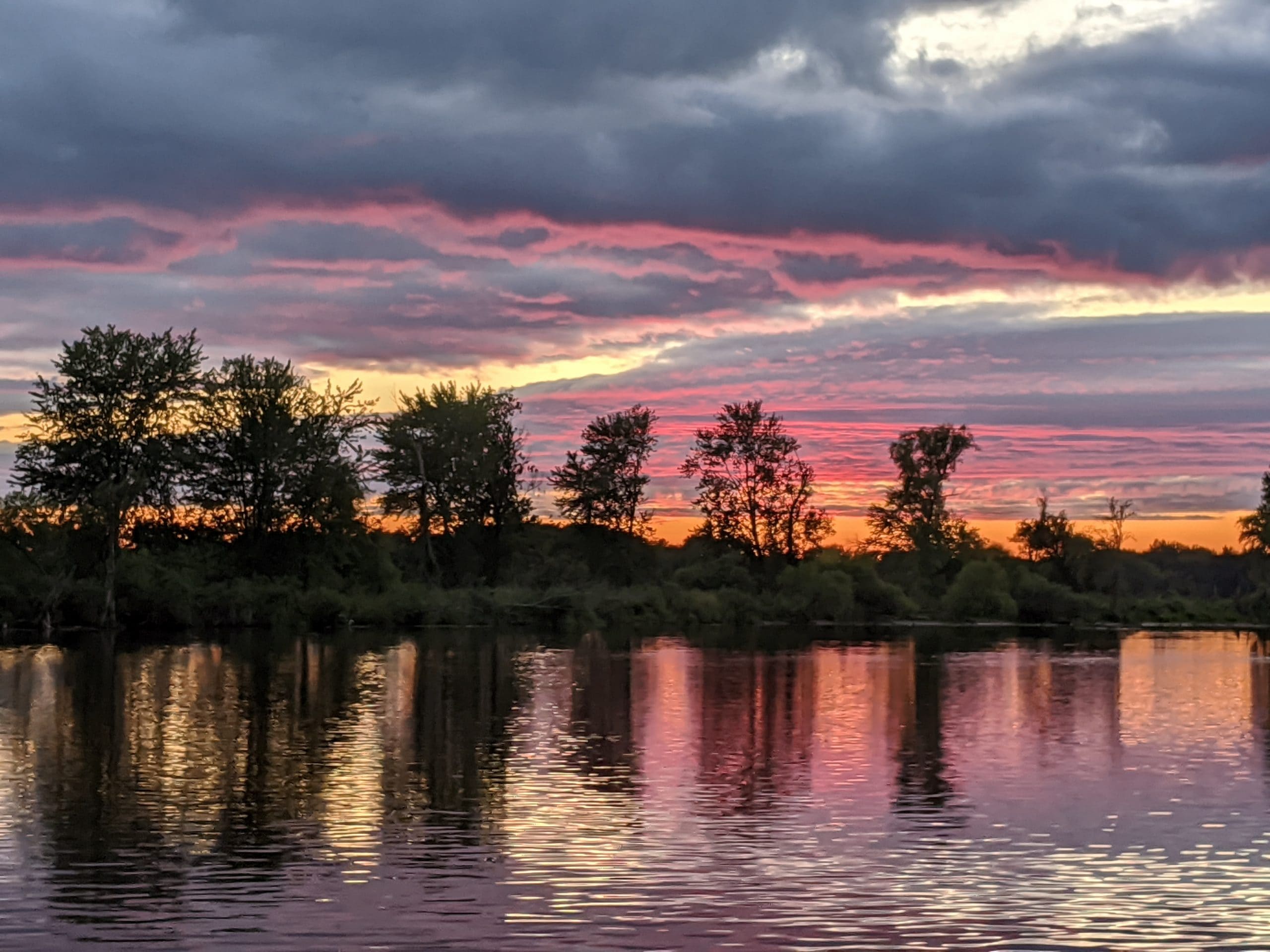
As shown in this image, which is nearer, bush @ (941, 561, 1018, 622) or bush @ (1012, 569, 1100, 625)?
bush @ (941, 561, 1018, 622)

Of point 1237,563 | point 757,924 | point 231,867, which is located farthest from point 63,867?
point 1237,563

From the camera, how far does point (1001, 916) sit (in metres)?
15.2

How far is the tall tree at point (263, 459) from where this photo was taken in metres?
81.1

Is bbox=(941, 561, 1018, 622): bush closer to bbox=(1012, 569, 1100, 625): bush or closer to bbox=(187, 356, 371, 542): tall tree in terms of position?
bbox=(1012, 569, 1100, 625): bush

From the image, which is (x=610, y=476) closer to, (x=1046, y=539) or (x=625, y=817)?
(x=1046, y=539)

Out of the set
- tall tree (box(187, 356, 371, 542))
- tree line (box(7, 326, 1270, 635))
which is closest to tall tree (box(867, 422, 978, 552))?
tree line (box(7, 326, 1270, 635))

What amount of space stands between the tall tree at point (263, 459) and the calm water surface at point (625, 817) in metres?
38.9

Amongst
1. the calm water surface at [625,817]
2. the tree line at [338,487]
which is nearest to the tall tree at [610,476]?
the tree line at [338,487]

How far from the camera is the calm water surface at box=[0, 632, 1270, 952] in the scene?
A: 14859mm

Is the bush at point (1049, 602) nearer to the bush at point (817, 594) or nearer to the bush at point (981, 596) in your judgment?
the bush at point (981, 596)

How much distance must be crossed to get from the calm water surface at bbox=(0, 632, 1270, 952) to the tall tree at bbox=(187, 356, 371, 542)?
128ft

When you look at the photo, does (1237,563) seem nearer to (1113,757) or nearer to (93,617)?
(93,617)

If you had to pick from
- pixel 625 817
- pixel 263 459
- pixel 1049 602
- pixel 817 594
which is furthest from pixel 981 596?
pixel 625 817

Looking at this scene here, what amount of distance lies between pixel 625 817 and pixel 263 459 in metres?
63.7
